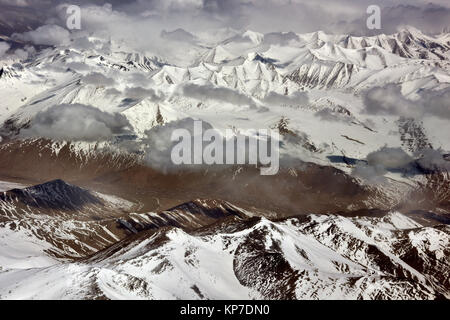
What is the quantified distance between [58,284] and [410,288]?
9777cm

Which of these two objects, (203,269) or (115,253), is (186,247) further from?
(115,253)

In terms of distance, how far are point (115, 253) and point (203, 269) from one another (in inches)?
1165

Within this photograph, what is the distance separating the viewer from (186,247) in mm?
188375

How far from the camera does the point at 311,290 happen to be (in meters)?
170

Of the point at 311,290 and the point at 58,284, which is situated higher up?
the point at 58,284
